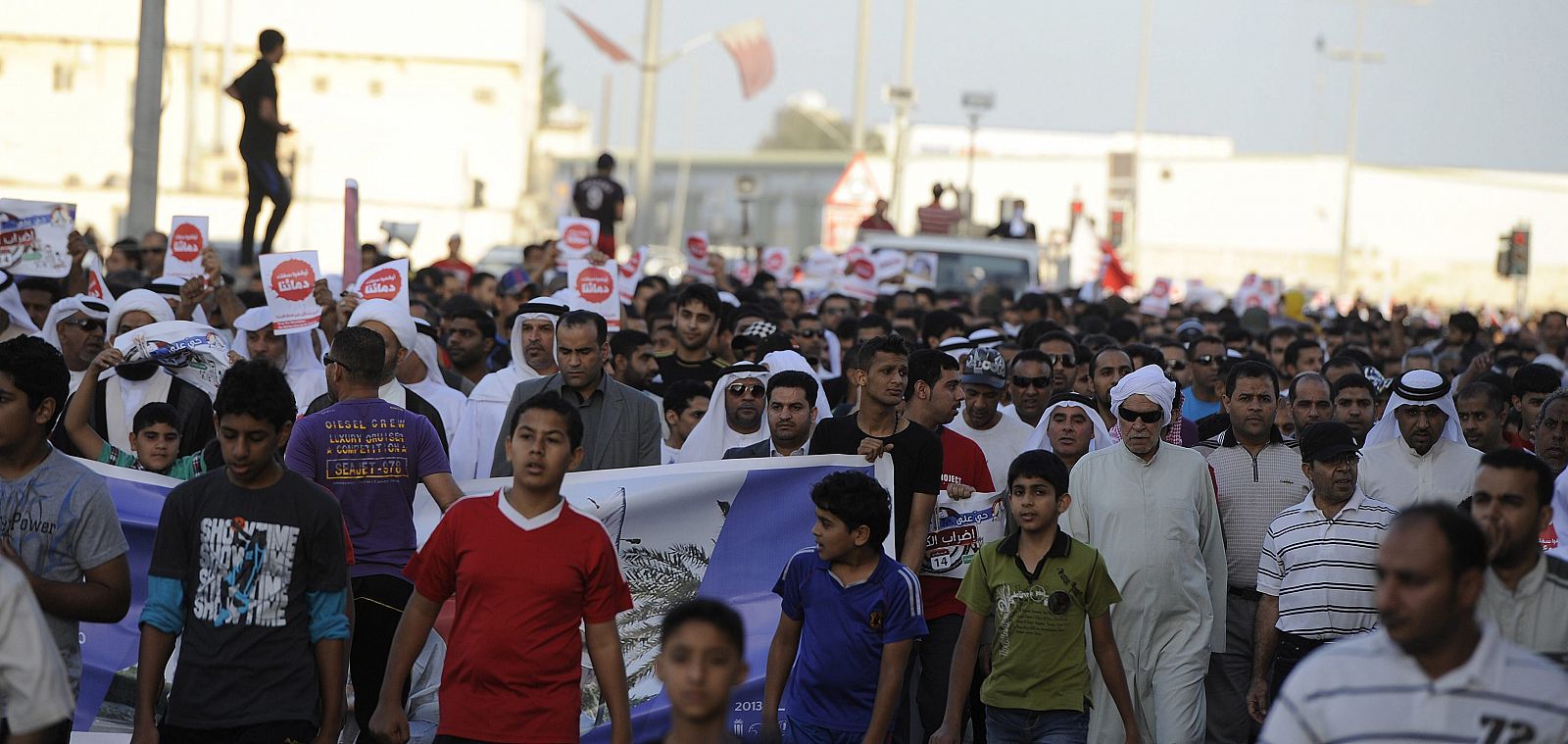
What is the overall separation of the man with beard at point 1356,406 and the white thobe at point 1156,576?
2082mm

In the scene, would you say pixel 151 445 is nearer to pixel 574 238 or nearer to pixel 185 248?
pixel 185 248

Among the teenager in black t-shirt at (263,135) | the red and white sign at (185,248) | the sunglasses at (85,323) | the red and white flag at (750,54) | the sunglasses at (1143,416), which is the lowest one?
the sunglasses at (1143,416)

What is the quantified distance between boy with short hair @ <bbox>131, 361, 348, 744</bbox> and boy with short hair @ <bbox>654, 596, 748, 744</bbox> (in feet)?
4.99

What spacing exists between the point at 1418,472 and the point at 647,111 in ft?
54.9

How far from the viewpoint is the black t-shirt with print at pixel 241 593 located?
218 inches

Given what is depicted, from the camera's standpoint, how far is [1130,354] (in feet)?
37.1

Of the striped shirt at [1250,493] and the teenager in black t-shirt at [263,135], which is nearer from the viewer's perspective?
the striped shirt at [1250,493]

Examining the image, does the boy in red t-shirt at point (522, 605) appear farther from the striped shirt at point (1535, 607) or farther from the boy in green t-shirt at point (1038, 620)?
the striped shirt at point (1535, 607)

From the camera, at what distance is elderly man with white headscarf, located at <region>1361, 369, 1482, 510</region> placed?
8539mm

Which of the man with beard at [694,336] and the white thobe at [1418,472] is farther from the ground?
the man with beard at [694,336]

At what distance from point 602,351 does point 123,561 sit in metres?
3.49

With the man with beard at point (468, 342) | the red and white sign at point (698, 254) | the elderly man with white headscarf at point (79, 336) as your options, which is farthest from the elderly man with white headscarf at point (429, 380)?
the red and white sign at point (698, 254)

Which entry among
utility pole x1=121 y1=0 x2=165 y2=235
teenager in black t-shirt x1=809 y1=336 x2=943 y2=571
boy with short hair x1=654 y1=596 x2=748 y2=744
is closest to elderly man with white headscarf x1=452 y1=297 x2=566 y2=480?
teenager in black t-shirt x1=809 y1=336 x2=943 y2=571

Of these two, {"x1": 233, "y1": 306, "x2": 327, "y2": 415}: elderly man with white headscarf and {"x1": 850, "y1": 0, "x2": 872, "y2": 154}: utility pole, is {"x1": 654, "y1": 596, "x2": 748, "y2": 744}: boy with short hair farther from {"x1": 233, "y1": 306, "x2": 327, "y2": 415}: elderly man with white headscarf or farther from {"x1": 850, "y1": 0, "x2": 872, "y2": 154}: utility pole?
{"x1": 850, "y1": 0, "x2": 872, "y2": 154}: utility pole
